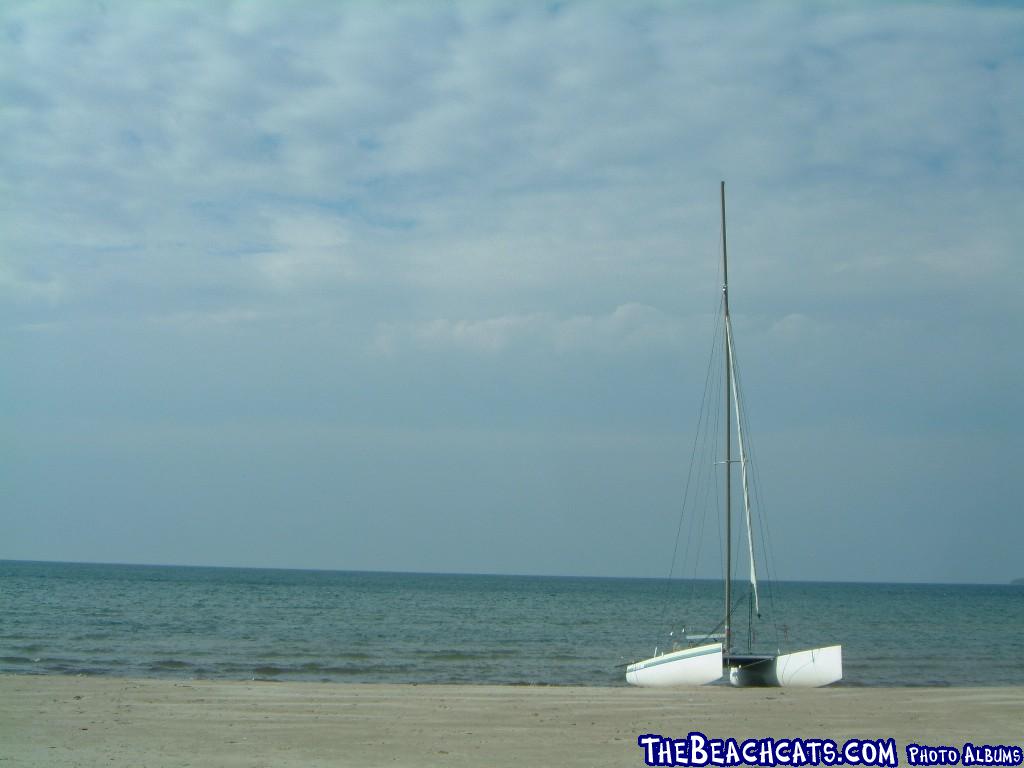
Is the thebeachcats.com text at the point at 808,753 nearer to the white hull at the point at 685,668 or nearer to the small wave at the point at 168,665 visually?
the white hull at the point at 685,668

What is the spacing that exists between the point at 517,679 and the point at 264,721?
43.1 feet

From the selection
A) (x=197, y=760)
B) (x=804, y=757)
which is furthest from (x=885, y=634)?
(x=197, y=760)

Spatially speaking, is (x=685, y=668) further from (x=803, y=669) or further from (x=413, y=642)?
(x=413, y=642)

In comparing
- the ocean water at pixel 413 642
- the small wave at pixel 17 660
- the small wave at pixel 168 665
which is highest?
the small wave at pixel 17 660

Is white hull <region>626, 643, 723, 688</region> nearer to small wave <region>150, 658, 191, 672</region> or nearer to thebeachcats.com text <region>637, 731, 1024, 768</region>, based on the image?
thebeachcats.com text <region>637, 731, 1024, 768</region>

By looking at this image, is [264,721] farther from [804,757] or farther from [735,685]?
[735,685]

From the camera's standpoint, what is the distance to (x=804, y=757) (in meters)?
15.0

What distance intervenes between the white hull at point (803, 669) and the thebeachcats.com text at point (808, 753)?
9.40m

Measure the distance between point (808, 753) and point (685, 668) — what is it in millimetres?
10882

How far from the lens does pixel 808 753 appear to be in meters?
15.2

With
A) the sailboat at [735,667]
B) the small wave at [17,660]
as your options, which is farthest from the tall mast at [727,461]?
the small wave at [17,660]

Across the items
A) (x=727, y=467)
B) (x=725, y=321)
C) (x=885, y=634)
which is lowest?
(x=885, y=634)

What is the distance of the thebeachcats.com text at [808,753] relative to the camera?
47.9 ft

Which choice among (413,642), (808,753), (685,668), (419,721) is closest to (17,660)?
(413,642)
